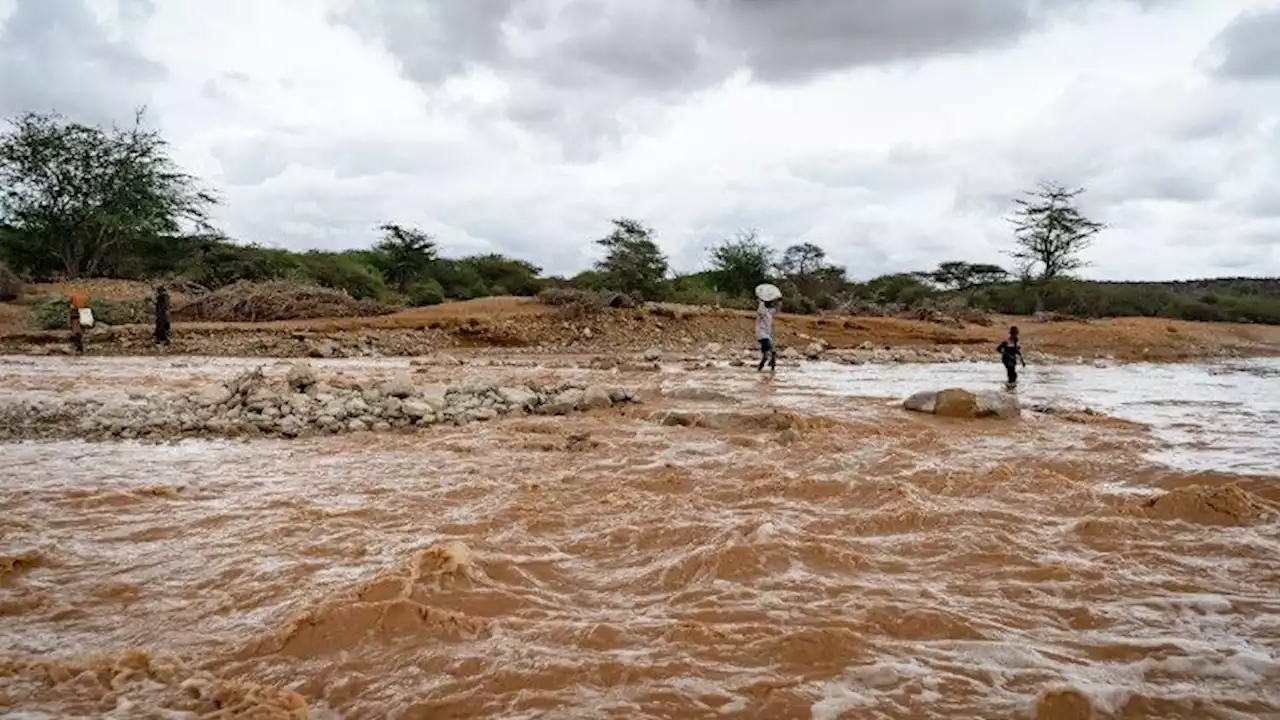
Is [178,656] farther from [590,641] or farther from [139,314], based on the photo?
[139,314]

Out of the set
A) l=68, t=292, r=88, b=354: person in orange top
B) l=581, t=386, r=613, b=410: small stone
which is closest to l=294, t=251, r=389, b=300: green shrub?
l=68, t=292, r=88, b=354: person in orange top

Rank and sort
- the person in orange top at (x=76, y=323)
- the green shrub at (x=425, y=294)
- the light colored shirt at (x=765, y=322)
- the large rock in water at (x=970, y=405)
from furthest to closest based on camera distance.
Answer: the green shrub at (x=425, y=294)
the person in orange top at (x=76, y=323)
the light colored shirt at (x=765, y=322)
the large rock in water at (x=970, y=405)

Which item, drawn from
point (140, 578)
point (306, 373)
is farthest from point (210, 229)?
point (140, 578)

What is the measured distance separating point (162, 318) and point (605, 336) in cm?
1011

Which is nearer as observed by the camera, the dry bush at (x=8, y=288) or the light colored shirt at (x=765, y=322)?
the light colored shirt at (x=765, y=322)

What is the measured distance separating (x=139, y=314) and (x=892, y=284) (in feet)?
100.0

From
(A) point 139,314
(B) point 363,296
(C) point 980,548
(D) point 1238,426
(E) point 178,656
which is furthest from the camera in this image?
(B) point 363,296

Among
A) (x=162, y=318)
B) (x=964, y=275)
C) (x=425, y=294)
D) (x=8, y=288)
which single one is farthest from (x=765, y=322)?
(x=964, y=275)

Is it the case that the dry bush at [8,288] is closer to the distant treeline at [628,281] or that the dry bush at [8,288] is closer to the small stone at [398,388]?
the distant treeline at [628,281]

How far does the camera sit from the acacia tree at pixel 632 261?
1067 inches

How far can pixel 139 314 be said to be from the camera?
65.5 ft

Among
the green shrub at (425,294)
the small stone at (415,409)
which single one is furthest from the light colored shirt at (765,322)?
the green shrub at (425,294)

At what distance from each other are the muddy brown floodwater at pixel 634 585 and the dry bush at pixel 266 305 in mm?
15534

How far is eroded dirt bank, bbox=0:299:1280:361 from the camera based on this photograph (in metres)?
17.0
